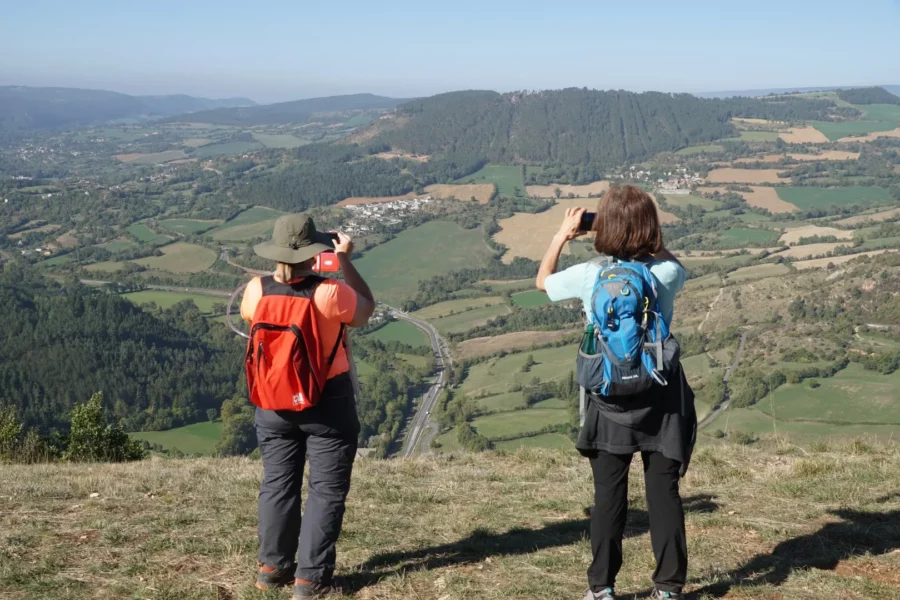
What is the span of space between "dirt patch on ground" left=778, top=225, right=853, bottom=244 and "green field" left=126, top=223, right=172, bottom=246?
6415 cm

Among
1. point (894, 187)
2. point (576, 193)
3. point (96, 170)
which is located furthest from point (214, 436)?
point (96, 170)

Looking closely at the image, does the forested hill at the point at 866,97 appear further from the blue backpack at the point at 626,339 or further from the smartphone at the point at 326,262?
the smartphone at the point at 326,262

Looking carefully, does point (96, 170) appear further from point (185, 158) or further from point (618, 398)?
point (618, 398)

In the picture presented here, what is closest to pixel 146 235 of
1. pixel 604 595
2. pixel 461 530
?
pixel 461 530

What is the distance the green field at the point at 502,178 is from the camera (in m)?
110

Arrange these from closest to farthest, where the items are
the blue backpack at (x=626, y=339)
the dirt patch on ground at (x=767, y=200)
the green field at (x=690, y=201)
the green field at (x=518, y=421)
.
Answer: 1. the blue backpack at (x=626, y=339)
2. the green field at (x=518, y=421)
3. the dirt patch on ground at (x=767, y=200)
4. the green field at (x=690, y=201)

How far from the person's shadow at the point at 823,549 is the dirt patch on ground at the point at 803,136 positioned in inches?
5002

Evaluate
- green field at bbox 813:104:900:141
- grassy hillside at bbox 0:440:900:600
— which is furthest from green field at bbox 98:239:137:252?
green field at bbox 813:104:900:141

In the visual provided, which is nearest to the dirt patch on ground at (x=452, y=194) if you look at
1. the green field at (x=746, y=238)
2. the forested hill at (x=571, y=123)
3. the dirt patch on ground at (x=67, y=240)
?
the forested hill at (x=571, y=123)

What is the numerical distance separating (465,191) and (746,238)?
45173mm

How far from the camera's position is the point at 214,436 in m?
37.7

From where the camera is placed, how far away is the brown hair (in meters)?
3.47

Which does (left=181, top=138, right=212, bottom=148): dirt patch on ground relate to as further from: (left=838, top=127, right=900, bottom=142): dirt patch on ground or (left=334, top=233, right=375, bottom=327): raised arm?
(left=334, top=233, right=375, bottom=327): raised arm

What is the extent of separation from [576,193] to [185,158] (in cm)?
8563
